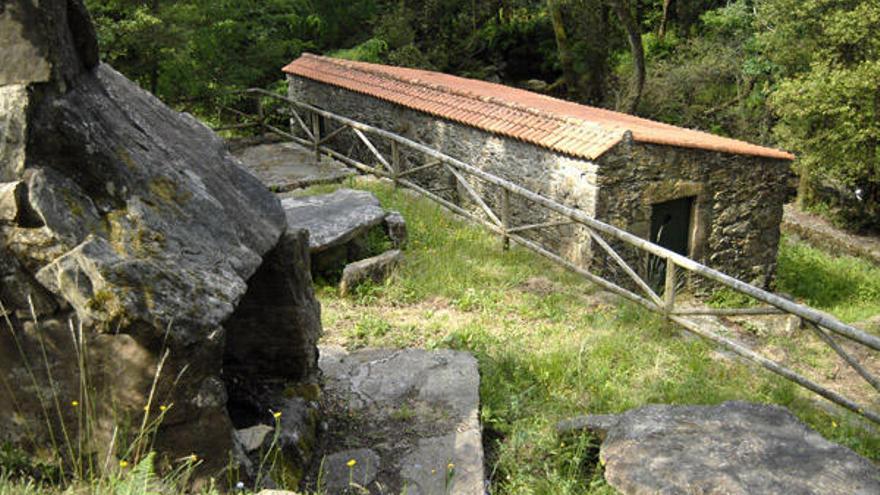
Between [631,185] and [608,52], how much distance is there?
13.5 m

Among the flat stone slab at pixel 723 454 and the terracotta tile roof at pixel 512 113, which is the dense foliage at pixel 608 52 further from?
the flat stone slab at pixel 723 454

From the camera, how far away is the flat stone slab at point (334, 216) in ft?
25.0

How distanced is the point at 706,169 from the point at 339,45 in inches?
499

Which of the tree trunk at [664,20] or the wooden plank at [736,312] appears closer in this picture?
the wooden plank at [736,312]

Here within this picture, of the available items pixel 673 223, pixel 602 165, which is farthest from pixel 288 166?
pixel 673 223

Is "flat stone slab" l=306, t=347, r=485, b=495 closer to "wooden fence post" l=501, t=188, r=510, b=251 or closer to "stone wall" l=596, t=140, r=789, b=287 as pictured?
"wooden fence post" l=501, t=188, r=510, b=251

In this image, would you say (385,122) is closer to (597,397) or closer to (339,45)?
(339,45)

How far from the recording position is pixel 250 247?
373 centimetres

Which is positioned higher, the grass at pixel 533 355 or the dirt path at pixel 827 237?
the grass at pixel 533 355

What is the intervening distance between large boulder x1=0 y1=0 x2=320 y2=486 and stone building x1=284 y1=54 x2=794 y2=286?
7584 mm

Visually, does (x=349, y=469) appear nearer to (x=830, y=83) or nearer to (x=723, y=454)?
(x=723, y=454)

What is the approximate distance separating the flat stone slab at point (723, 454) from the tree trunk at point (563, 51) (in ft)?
61.7

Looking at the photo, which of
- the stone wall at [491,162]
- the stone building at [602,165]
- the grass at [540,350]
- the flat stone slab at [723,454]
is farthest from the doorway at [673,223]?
the flat stone slab at [723,454]

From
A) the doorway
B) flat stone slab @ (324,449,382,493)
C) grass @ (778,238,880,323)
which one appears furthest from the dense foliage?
flat stone slab @ (324,449,382,493)
